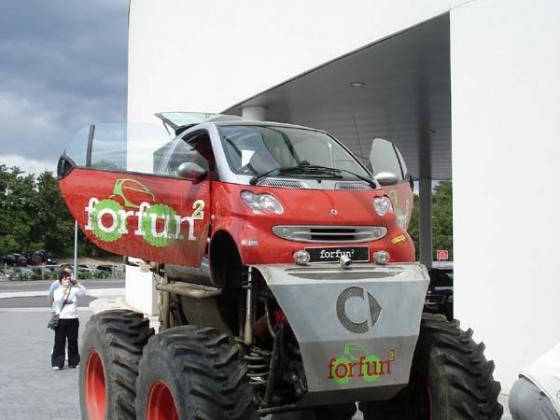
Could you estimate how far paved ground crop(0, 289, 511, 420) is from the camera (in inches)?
304

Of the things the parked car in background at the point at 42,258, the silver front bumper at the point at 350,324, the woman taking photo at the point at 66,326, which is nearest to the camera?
the silver front bumper at the point at 350,324

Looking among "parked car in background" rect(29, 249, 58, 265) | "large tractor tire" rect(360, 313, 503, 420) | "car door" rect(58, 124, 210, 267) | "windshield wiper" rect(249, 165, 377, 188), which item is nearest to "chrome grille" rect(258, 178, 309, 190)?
"windshield wiper" rect(249, 165, 377, 188)

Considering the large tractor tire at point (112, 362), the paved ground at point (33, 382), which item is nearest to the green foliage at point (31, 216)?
the paved ground at point (33, 382)

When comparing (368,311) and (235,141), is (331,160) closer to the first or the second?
(235,141)

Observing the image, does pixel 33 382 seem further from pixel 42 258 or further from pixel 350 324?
pixel 42 258

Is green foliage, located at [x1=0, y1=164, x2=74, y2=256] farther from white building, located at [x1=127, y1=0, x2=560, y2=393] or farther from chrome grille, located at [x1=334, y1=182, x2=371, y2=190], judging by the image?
chrome grille, located at [x1=334, y1=182, x2=371, y2=190]

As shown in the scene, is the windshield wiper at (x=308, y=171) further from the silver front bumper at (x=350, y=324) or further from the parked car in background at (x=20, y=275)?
the parked car in background at (x=20, y=275)

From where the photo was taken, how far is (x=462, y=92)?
332 inches

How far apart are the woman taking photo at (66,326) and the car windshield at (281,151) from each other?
22.0 feet

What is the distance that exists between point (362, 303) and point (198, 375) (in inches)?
43.5

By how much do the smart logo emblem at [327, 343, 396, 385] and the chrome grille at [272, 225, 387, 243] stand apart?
2.67 feet

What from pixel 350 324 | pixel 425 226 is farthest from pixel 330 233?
pixel 425 226

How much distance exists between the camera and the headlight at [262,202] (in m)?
4.80

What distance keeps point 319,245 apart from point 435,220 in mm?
48247
